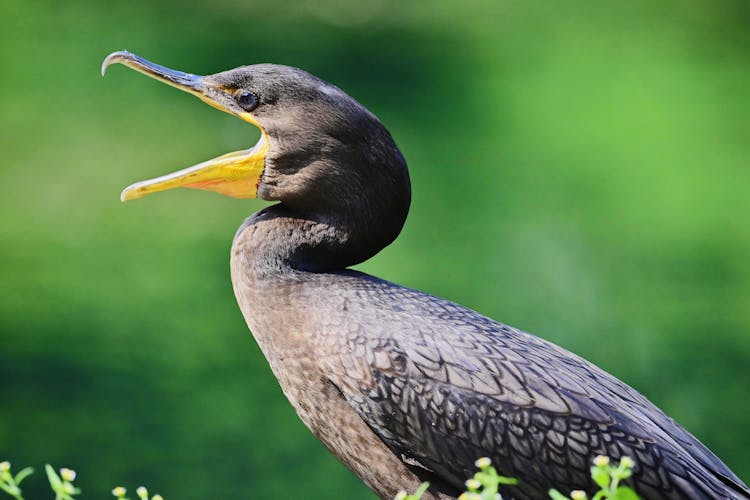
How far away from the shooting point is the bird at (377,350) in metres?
2.59

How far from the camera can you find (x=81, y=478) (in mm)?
5113

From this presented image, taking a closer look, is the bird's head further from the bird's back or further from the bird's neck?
the bird's back

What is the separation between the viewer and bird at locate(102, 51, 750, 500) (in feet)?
8.50

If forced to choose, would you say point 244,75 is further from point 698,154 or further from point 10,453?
point 698,154

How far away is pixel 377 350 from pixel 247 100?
68cm

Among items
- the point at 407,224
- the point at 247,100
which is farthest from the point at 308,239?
the point at 407,224

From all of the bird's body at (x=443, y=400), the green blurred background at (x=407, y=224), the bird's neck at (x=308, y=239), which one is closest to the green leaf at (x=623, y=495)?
the bird's body at (x=443, y=400)

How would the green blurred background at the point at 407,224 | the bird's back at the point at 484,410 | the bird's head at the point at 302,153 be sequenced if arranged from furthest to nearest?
the green blurred background at the point at 407,224 < the bird's head at the point at 302,153 < the bird's back at the point at 484,410

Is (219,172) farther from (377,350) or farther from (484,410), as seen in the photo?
(484,410)

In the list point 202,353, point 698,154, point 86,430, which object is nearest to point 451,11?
point 698,154

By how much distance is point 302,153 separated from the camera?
2.89 metres

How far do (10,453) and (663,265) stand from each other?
3.46 meters

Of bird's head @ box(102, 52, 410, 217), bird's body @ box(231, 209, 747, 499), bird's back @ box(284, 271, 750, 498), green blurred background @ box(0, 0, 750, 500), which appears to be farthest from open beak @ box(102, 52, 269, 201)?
green blurred background @ box(0, 0, 750, 500)

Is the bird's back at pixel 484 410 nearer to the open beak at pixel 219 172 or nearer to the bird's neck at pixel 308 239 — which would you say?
the bird's neck at pixel 308 239
